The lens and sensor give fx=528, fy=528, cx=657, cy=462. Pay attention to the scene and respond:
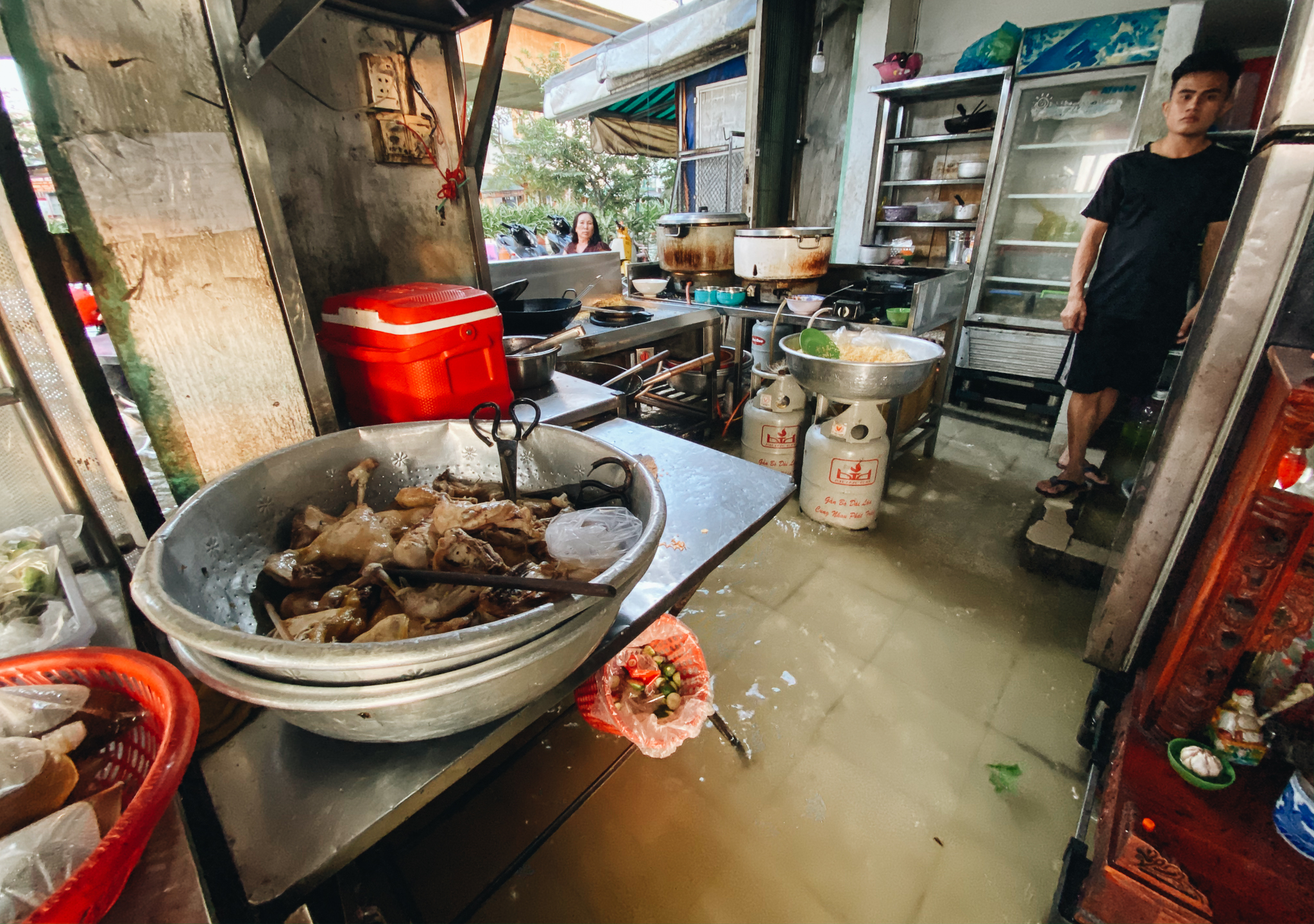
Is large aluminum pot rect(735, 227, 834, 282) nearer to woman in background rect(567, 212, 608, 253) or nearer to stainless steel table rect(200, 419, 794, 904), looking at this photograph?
woman in background rect(567, 212, 608, 253)

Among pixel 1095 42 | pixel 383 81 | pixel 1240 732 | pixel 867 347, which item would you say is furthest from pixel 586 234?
pixel 1240 732

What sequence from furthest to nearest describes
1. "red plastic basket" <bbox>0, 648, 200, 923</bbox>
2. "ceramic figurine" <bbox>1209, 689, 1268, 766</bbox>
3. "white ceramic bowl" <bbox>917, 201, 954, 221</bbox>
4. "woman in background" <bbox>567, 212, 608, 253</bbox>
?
"woman in background" <bbox>567, 212, 608, 253</bbox> → "white ceramic bowl" <bbox>917, 201, 954, 221</bbox> → "ceramic figurine" <bbox>1209, 689, 1268, 766</bbox> → "red plastic basket" <bbox>0, 648, 200, 923</bbox>

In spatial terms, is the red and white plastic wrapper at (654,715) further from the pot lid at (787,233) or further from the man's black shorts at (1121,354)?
the man's black shorts at (1121,354)

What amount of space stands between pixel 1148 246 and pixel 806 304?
77.0 inches

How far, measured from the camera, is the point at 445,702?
2.52 ft

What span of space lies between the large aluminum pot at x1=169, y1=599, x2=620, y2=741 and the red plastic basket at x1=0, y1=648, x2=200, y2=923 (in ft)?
0.15

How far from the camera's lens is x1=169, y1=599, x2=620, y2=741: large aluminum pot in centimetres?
72

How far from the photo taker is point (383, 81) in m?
2.01

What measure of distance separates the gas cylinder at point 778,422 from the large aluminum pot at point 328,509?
254 centimetres

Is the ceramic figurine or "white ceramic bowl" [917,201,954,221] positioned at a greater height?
"white ceramic bowl" [917,201,954,221]

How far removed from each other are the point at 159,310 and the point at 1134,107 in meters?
6.92

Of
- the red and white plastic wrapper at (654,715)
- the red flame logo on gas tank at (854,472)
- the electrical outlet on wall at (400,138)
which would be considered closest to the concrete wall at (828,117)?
the red flame logo on gas tank at (854,472)

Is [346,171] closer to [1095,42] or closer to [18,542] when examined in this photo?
[18,542]

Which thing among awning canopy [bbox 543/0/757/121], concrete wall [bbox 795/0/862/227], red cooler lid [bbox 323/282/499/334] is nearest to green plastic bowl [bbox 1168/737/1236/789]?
red cooler lid [bbox 323/282/499/334]
